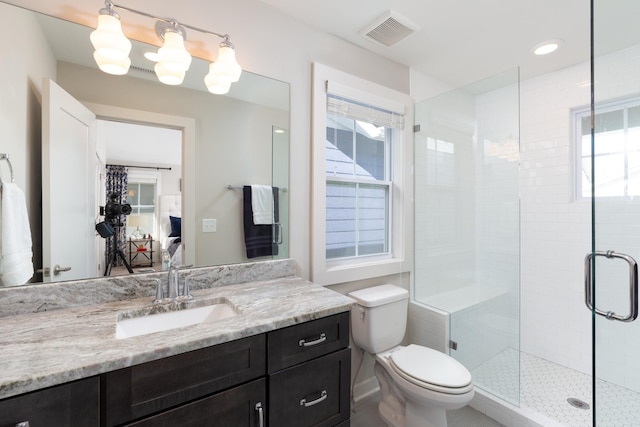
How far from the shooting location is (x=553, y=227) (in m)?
2.44

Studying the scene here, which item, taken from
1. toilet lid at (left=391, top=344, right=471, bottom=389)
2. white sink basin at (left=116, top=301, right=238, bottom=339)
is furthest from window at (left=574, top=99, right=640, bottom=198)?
white sink basin at (left=116, top=301, right=238, bottom=339)

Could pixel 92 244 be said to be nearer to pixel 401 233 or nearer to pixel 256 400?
pixel 256 400

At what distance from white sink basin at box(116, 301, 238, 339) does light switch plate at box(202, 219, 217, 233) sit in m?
0.40

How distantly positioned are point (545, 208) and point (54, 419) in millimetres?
3145

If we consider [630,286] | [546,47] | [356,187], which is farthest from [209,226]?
[546,47]

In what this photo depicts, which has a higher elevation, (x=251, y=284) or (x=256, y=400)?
(x=251, y=284)

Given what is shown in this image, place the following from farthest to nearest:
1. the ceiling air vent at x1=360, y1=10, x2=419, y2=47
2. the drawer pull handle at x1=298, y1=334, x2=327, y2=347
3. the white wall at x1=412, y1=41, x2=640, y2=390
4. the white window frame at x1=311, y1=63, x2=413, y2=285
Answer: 1. the white wall at x1=412, y1=41, x2=640, y2=390
2. the white window frame at x1=311, y1=63, x2=413, y2=285
3. the ceiling air vent at x1=360, y1=10, x2=419, y2=47
4. the drawer pull handle at x1=298, y1=334, x2=327, y2=347

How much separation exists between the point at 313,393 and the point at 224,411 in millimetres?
365

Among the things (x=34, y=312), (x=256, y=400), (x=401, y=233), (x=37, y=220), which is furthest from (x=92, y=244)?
(x=401, y=233)

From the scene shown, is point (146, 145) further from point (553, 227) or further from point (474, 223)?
point (553, 227)

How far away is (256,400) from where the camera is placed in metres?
1.03

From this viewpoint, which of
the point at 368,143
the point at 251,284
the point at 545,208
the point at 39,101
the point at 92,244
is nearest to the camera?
the point at 39,101

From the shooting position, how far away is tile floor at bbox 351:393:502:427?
1832 mm

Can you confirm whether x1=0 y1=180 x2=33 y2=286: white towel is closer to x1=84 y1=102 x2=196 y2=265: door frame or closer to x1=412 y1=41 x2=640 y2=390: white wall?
x1=84 y1=102 x2=196 y2=265: door frame
